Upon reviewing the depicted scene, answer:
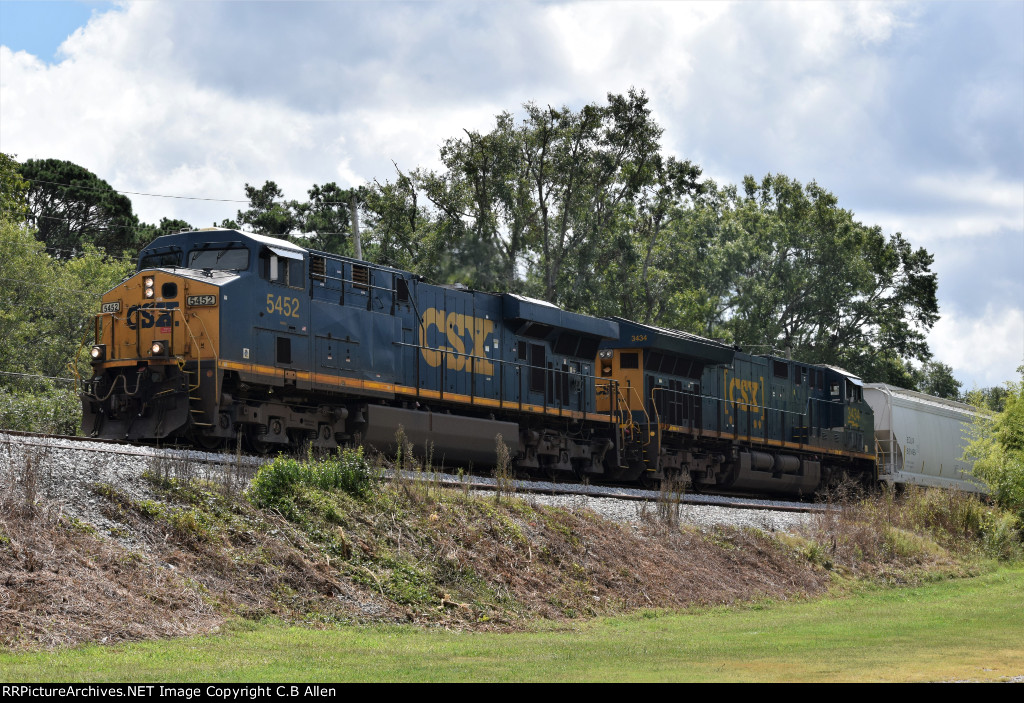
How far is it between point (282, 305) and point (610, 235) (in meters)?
29.6

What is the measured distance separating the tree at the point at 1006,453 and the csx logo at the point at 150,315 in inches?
805

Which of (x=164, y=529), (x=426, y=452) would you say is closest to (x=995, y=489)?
(x=426, y=452)

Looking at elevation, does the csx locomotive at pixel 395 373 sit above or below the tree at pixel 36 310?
below

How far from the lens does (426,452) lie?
19.5 meters

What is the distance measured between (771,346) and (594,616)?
139 ft

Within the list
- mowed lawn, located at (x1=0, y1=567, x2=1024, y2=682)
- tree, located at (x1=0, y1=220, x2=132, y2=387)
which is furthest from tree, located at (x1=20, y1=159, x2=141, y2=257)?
mowed lawn, located at (x1=0, y1=567, x2=1024, y2=682)

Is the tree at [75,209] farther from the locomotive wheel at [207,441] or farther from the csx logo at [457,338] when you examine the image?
the locomotive wheel at [207,441]

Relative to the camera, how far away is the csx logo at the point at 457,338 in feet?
68.9

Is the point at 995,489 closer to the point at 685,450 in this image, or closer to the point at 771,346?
the point at 685,450

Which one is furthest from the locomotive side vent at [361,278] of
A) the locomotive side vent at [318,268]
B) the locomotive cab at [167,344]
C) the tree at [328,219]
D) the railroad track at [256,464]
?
the tree at [328,219]

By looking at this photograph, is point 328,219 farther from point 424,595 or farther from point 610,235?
point 424,595

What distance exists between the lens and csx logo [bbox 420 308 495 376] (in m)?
21.0

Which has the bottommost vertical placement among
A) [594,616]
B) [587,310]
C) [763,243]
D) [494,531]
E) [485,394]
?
[594,616]

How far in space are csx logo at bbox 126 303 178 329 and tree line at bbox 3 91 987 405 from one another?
81.6 feet
